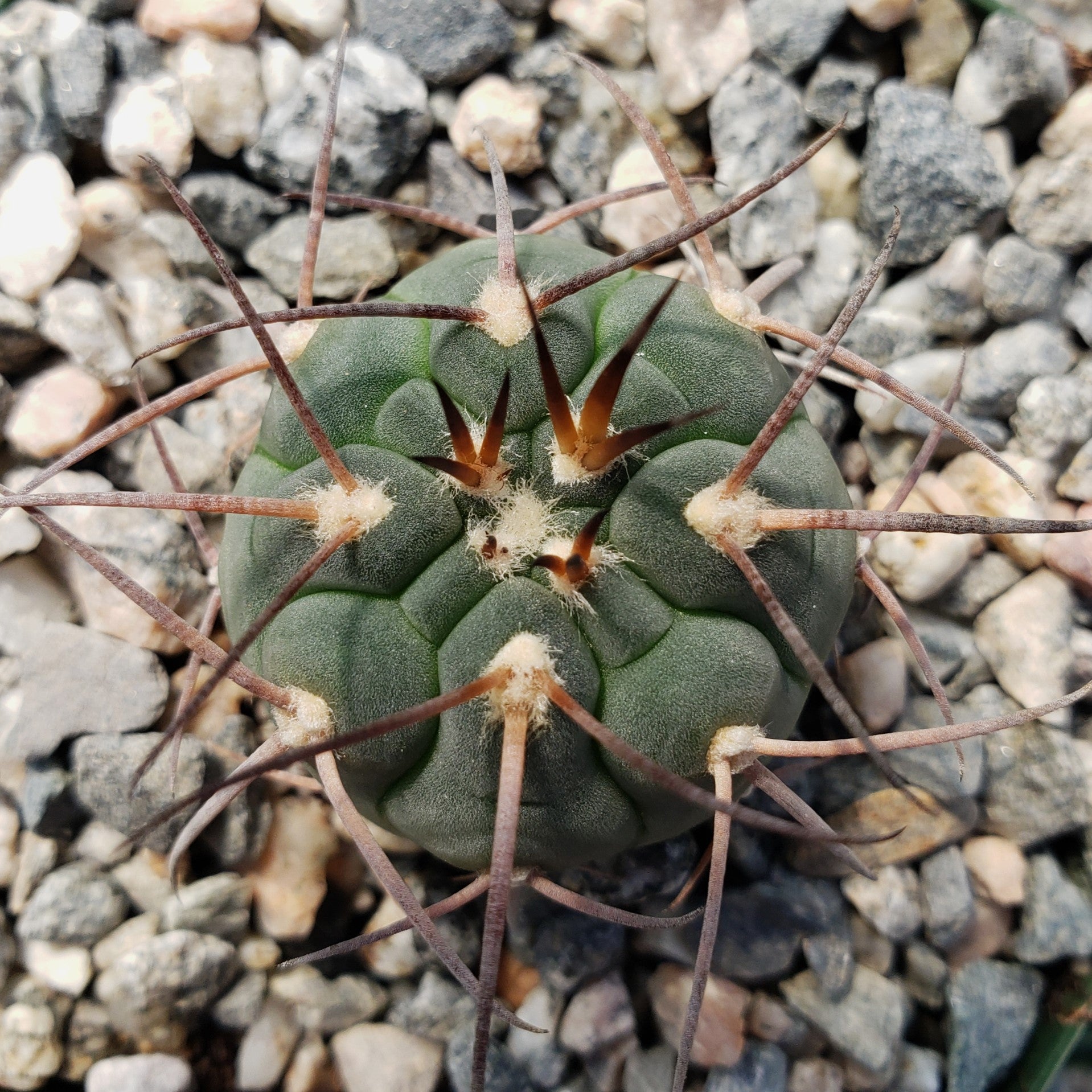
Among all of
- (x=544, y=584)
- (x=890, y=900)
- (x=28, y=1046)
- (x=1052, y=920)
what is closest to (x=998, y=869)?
(x=1052, y=920)

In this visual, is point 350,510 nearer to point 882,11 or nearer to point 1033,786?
point 1033,786

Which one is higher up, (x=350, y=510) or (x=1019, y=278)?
(x=1019, y=278)

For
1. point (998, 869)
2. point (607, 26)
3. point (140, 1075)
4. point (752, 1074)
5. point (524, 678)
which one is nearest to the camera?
point (524, 678)

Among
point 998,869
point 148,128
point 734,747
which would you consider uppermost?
point 148,128

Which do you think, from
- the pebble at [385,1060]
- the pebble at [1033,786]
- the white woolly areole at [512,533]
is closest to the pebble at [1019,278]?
the pebble at [1033,786]

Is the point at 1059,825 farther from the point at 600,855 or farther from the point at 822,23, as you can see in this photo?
the point at 822,23

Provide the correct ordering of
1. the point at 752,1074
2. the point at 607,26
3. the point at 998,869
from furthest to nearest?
1. the point at 607,26
2. the point at 998,869
3. the point at 752,1074

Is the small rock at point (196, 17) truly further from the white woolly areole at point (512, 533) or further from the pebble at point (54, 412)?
the white woolly areole at point (512, 533)

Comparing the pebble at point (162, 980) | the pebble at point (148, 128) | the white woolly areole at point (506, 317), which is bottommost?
the pebble at point (162, 980)
